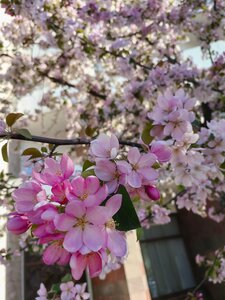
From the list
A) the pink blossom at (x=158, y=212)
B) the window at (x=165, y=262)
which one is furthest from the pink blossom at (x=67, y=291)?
the window at (x=165, y=262)

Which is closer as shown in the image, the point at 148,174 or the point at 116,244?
the point at 116,244

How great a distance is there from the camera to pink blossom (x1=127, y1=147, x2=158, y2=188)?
26.8 inches

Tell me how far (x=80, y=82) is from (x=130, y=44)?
858mm

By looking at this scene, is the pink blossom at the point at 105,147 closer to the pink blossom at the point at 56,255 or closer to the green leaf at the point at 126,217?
the green leaf at the point at 126,217

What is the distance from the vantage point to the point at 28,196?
0.58 meters

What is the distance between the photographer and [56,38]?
2.94 m

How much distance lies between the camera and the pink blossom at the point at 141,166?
681 mm

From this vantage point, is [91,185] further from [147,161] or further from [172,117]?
[172,117]

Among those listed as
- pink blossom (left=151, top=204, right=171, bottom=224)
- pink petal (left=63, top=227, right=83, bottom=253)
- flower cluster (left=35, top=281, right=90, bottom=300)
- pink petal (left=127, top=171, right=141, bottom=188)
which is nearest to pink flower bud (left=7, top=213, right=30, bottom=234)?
pink petal (left=63, top=227, right=83, bottom=253)

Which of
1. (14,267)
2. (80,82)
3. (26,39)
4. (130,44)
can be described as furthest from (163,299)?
(26,39)

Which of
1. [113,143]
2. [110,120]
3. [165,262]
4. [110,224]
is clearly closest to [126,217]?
[110,224]

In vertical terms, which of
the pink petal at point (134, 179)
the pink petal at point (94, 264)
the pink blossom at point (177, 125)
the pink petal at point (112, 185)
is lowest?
the pink petal at point (94, 264)

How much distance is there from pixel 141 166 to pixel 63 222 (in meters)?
0.24

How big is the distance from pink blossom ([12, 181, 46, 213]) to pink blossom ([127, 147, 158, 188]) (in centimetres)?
20
